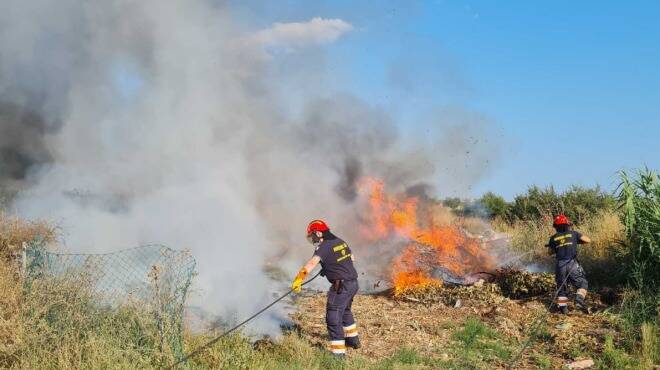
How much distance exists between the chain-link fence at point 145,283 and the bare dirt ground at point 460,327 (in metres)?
2.41

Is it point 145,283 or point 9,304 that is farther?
point 145,283

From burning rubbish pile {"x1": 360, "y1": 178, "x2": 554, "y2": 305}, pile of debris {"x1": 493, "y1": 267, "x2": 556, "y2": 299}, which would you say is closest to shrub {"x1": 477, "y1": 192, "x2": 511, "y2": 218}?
burning rubbish pile {"x1": 360, "y1": 178, "x2": 554, "y2": 305}

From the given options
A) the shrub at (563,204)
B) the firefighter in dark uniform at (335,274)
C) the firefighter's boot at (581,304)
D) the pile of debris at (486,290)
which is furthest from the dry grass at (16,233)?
the shrub at (563,204)

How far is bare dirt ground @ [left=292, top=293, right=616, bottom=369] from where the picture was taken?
24.3 feet

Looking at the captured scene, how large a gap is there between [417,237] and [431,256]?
85 centimetres

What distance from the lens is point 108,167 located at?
14375 mm

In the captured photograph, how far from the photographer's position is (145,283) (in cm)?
637

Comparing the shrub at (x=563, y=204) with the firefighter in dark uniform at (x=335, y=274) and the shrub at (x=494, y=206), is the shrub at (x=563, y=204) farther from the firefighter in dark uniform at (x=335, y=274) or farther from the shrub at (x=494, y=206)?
the firefighter in dark uniform at (x=335, y=274)

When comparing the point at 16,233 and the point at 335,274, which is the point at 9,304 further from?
the point at 335,274

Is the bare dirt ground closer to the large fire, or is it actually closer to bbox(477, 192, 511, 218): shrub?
the large fire

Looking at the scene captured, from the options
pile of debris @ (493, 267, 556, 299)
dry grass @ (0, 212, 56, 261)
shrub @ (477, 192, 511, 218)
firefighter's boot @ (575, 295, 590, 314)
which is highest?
shrub @ (477, 192, 511, 218)

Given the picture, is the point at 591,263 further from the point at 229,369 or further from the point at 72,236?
the point at 72,236

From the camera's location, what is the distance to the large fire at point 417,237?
11.6m

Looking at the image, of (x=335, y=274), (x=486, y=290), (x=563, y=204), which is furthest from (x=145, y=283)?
(x=563, y=204)
